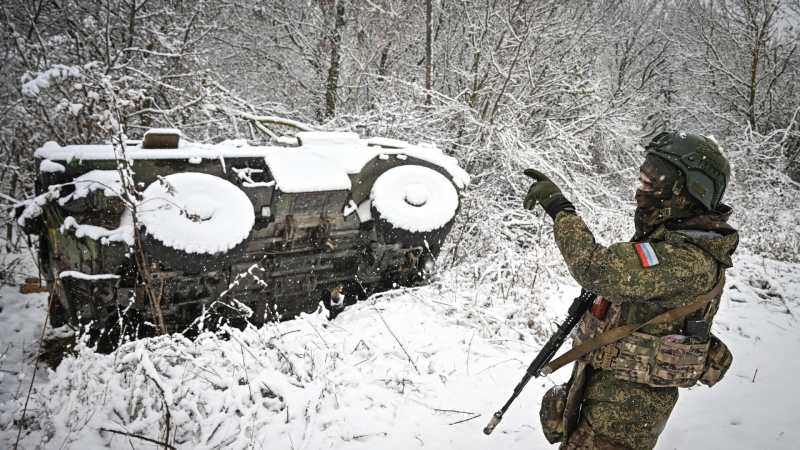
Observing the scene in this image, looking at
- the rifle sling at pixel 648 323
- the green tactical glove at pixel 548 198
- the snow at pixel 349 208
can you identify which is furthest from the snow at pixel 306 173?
the rifle sling at pixel 648 323

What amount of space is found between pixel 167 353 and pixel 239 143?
2.11 metres

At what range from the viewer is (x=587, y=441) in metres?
2.06

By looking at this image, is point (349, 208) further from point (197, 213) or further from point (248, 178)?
point (197, 213)

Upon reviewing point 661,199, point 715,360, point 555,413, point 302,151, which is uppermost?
point 661,199

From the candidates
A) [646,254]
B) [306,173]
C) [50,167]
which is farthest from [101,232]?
[646,254]

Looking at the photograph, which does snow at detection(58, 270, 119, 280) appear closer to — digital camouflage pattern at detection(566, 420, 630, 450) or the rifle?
the rifle

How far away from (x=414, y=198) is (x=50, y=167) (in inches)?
115

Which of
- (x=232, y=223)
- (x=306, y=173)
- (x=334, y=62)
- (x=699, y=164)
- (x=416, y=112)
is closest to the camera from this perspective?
(x=699, y=164)

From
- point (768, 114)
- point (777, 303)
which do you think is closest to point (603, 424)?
point (777, 303)

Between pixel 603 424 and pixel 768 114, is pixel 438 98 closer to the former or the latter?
pixel 603 424

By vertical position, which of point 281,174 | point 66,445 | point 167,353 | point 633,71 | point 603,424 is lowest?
point 66,445

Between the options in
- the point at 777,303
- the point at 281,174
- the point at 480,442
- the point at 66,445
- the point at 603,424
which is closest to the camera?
the point at 603,424

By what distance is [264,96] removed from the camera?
10.2 metres

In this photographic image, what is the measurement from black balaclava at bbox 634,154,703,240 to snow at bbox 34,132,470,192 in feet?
9.23
